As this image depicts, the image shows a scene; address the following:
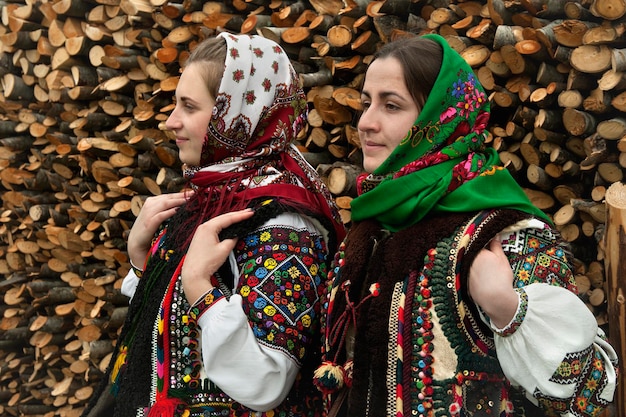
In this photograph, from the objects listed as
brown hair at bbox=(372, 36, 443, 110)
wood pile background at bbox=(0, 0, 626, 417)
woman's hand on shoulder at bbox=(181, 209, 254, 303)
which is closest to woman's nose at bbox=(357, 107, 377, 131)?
brown hair at bbox=(372, 36, 443, 110)

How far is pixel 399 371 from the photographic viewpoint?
160 centimetres

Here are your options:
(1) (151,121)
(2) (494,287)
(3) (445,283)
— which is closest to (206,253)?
(3) (445,283)

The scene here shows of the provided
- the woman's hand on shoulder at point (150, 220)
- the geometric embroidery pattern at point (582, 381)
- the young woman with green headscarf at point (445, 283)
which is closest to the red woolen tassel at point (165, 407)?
the young woman with green headscarf at point (445, 283)

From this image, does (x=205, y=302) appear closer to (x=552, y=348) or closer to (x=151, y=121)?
(x=552, y=348)

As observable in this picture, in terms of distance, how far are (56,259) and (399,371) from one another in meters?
3.50

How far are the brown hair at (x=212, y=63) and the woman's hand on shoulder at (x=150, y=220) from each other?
0.43m

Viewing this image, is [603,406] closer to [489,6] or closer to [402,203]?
[402,203]

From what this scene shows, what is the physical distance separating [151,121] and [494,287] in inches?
115

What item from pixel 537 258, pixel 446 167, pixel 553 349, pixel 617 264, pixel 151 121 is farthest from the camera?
pixel 151 121

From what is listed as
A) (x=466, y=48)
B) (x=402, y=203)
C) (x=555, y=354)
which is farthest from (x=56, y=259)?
(x=555, y=354)

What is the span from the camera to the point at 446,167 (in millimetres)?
1688

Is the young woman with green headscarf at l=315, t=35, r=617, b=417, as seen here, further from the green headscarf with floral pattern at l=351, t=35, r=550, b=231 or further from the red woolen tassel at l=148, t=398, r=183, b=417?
the red woolen tassel at l=148, t=398, r=183, b=417

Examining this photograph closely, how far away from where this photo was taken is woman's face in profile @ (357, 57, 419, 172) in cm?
176

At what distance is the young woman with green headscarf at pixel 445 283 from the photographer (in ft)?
4.86
